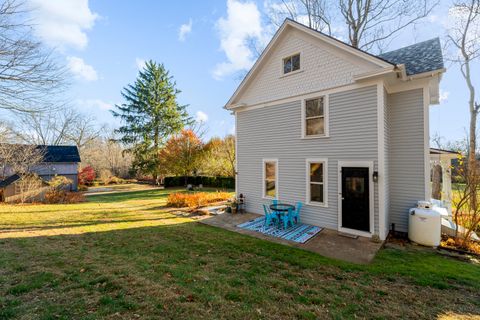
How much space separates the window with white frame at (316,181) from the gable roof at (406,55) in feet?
11.7

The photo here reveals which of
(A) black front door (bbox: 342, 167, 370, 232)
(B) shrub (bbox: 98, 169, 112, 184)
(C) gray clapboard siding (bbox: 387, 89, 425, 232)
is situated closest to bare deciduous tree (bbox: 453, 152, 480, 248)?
(C) gray clapboard siding (bbox: 387, 89, 425, 232)

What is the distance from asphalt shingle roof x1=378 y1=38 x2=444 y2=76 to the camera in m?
6.58

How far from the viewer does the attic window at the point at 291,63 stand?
27.3ft

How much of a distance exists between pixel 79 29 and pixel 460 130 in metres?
19.2

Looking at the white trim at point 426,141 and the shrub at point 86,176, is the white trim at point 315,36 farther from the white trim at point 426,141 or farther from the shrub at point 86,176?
the shrub at point 86,176

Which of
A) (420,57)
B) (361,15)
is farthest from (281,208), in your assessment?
(361,15)

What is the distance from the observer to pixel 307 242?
6.14m

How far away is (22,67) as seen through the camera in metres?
8.70

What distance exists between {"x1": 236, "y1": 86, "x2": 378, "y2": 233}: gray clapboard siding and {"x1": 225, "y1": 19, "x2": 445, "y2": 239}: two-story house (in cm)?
3

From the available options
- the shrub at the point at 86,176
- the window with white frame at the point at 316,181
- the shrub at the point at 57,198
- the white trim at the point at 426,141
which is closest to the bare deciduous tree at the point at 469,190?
the white trim at the point at 426,141

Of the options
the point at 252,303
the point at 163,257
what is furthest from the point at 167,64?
the point at 252,303

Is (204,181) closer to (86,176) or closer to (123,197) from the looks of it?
(123,197)

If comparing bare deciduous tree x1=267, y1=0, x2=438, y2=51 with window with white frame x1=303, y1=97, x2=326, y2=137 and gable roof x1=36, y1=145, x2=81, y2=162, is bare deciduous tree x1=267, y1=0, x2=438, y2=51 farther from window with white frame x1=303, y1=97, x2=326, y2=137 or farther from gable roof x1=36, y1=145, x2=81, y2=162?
gable roof x1=36, y1=145, x2=81, y2=162

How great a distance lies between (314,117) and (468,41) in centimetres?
1113
